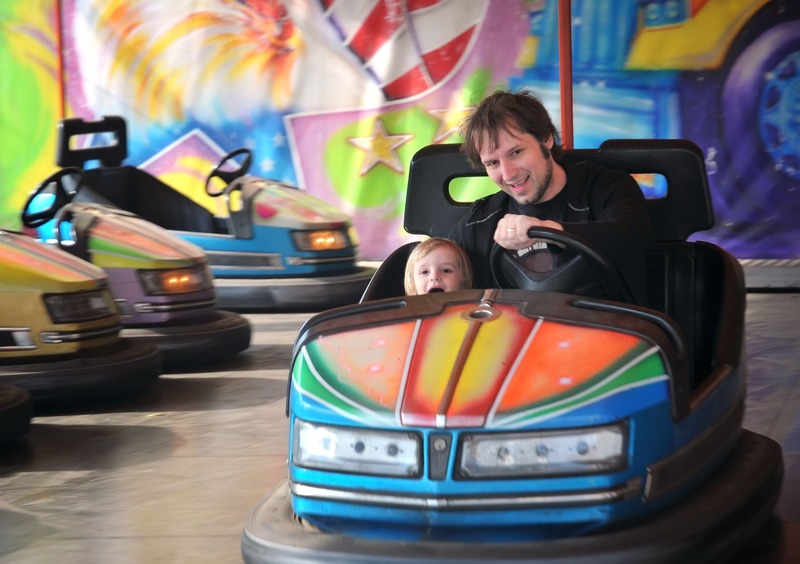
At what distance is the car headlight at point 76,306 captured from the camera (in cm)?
274

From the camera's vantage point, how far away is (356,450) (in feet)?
4.25

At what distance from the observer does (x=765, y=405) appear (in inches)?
101

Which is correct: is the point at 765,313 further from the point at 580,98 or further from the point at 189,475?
the point at 189,475

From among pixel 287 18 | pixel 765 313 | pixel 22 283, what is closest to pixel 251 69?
pixel 287 18

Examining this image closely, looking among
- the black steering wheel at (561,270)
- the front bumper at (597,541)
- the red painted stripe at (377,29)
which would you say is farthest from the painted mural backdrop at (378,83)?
the front bumper at (597,541)

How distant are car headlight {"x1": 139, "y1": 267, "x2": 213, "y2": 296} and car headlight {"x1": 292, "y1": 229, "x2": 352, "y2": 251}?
103 centimetres

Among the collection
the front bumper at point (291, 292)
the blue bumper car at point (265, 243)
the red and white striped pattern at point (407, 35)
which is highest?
the red and white striped pattern at point (407, 35)

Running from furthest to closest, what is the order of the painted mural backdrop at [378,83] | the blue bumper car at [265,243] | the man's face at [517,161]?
1. the painted mural backdrop at [378,83]
2. the blue bumper car at [265,243]
3. the man's face at [517,161]

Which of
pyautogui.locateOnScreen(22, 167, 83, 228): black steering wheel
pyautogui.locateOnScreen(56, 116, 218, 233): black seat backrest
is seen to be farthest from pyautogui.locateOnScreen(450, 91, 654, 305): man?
pyautogui.locateOnScreen(56, 116, 218, 233): black seat backrest

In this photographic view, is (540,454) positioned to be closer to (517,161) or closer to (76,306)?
(517,161)

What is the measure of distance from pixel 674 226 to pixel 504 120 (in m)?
0.33

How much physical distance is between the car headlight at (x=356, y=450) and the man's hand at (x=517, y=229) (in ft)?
1.35

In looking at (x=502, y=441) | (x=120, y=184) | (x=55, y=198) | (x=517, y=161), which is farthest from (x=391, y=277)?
(x=120, y=184)

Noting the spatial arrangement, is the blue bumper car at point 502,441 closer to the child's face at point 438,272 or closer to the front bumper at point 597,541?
the front bumper at point 597,541
